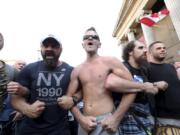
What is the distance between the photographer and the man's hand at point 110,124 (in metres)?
2.09

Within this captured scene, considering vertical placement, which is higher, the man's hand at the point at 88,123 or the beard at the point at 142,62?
the beard at the point at 142,62

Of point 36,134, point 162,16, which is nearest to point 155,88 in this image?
point 36,134

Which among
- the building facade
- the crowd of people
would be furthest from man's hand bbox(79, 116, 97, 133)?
the building facade

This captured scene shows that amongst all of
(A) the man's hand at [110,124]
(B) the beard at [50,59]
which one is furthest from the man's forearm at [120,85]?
(B) the beard at [50,59]

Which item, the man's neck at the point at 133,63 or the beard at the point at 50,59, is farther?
the man's neck at the point at 133,63

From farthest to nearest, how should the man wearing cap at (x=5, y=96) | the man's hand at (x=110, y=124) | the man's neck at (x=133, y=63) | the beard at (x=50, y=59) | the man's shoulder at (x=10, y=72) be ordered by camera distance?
1. the man's neck at (x=133, y=63)
2. the man's shoulder at (x=10, y=72)
3. the man wearing cap at (x=5, y=96)
4. the beard at (x=50, y=59)
5. the man's hand at (x=110, y=124)

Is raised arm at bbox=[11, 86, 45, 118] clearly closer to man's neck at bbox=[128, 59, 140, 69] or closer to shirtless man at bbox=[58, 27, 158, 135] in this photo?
shirtless man at bbox=[58, 27, 158, 135]

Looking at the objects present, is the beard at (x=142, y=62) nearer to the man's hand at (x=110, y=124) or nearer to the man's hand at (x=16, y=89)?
the man's hand at (x=110, y=124)

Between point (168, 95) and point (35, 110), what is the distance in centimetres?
212

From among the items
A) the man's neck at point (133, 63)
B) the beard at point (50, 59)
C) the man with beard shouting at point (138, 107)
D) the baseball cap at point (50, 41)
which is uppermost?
the baseball cap at point (50, 41)

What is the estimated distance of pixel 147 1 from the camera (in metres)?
13.9

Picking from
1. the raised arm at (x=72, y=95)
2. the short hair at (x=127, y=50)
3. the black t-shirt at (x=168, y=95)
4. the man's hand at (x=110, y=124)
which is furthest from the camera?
the short hair at (x=127, y=50)

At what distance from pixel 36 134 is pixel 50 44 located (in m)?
1.05

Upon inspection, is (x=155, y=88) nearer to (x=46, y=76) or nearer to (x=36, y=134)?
(x=46, y=76)
